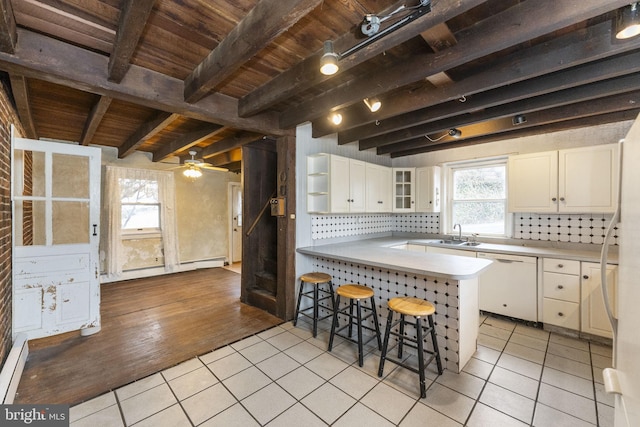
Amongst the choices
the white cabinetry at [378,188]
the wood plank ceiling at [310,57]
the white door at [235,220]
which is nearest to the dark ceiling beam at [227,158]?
the white door at [235,220]

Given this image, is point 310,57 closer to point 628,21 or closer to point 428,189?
point 628,21

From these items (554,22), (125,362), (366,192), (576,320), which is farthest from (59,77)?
(576,320)

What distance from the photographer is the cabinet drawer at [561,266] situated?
2.79m

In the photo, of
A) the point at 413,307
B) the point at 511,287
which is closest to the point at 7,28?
the point at 413,307

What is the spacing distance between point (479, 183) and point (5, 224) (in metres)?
5.53

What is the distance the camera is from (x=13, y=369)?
2.00 m

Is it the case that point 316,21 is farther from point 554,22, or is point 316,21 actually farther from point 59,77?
point 59,77

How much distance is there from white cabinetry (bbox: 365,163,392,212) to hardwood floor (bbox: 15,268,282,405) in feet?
7.08

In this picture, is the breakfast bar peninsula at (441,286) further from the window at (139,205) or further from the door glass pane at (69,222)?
the door glass pane at (69,222)

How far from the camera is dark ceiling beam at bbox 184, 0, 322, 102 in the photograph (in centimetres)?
130

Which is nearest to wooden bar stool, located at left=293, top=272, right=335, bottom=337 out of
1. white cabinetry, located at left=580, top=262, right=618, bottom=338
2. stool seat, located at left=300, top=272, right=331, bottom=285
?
stool seat, located at left=300, top=272, right=331, bottom=285

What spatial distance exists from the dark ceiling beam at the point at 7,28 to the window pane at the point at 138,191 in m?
3.98

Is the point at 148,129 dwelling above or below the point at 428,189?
above

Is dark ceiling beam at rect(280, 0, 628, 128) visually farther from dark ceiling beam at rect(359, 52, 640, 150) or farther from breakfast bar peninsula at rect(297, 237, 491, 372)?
breakfast bar peninsula at rect(297, 237, 491, 372)
